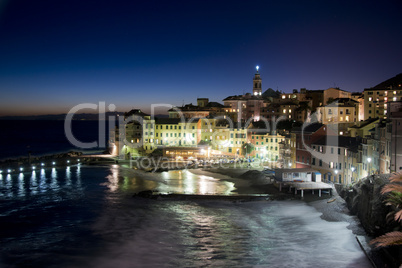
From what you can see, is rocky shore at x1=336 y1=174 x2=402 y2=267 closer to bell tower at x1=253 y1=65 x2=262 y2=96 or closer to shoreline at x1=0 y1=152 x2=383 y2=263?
shoreline at x1=0 y1=152 x2=383 y2=263

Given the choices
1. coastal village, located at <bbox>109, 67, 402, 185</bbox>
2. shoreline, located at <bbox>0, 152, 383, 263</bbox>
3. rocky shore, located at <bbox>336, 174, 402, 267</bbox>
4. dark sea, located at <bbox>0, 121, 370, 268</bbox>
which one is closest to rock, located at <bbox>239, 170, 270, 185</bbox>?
shoreline, located at <bbox>0, 152, 383, 263</bbox>

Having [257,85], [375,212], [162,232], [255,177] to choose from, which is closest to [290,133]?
[255,177]

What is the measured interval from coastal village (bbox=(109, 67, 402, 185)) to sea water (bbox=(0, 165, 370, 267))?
8463 mm

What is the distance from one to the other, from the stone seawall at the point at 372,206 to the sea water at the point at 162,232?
5.16 feet

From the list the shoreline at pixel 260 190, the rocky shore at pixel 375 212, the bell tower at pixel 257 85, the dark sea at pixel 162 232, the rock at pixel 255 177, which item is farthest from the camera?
the bell tower at pixel 257 85

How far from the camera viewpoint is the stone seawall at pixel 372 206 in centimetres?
2078

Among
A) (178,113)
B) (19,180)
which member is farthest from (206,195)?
(178,113)

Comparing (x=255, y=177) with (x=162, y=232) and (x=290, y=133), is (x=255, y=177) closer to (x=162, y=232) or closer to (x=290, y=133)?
(x=290, y=133)

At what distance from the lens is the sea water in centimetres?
2044

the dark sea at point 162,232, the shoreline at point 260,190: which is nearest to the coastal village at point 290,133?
the shoreline at point 260,190

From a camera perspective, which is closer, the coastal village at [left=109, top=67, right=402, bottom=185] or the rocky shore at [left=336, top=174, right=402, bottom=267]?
the rocky shore at [left=336, top=174, right=402, bottom=267]

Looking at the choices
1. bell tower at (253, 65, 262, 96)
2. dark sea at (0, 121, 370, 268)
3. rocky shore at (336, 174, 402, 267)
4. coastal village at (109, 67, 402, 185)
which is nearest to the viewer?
rocky shore at (336, 174, 402, 267)

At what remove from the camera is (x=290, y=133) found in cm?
4631

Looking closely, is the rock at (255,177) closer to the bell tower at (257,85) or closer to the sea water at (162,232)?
the sea water at (162,232)
